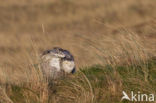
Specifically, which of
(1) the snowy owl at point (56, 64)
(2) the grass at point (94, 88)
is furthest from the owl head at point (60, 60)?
(2) the grass at point (94, 88)

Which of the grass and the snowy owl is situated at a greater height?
the snowy owl

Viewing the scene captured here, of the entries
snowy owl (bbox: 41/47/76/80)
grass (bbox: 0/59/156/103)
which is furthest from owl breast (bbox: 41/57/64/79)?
grass (bbox: 0/59/156/103)

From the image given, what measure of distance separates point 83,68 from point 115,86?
68.2 inches

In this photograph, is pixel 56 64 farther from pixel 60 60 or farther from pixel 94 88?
pixel 94 88

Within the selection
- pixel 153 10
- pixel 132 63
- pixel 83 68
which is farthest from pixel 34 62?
pixel 153 10

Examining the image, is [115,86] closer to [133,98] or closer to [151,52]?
[133,98]

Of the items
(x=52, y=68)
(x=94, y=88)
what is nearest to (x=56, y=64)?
(x=52, y=68)

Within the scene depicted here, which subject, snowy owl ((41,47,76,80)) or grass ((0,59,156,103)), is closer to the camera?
grass ((0,59,156,103))

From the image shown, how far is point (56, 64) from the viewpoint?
7.30 m

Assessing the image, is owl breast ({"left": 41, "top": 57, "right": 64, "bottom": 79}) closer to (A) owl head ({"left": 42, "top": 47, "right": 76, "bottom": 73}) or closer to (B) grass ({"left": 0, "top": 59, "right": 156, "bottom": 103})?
(A) owl head ({"left": 42, "top": 47, "right": 76, "bottom": 73})

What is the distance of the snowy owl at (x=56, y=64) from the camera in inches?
285

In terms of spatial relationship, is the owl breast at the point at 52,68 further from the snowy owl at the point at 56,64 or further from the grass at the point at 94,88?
the grass at the point at 94,88

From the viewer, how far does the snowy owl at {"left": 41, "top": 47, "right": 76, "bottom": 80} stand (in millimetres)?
7229

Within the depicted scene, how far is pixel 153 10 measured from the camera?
98.0ft
